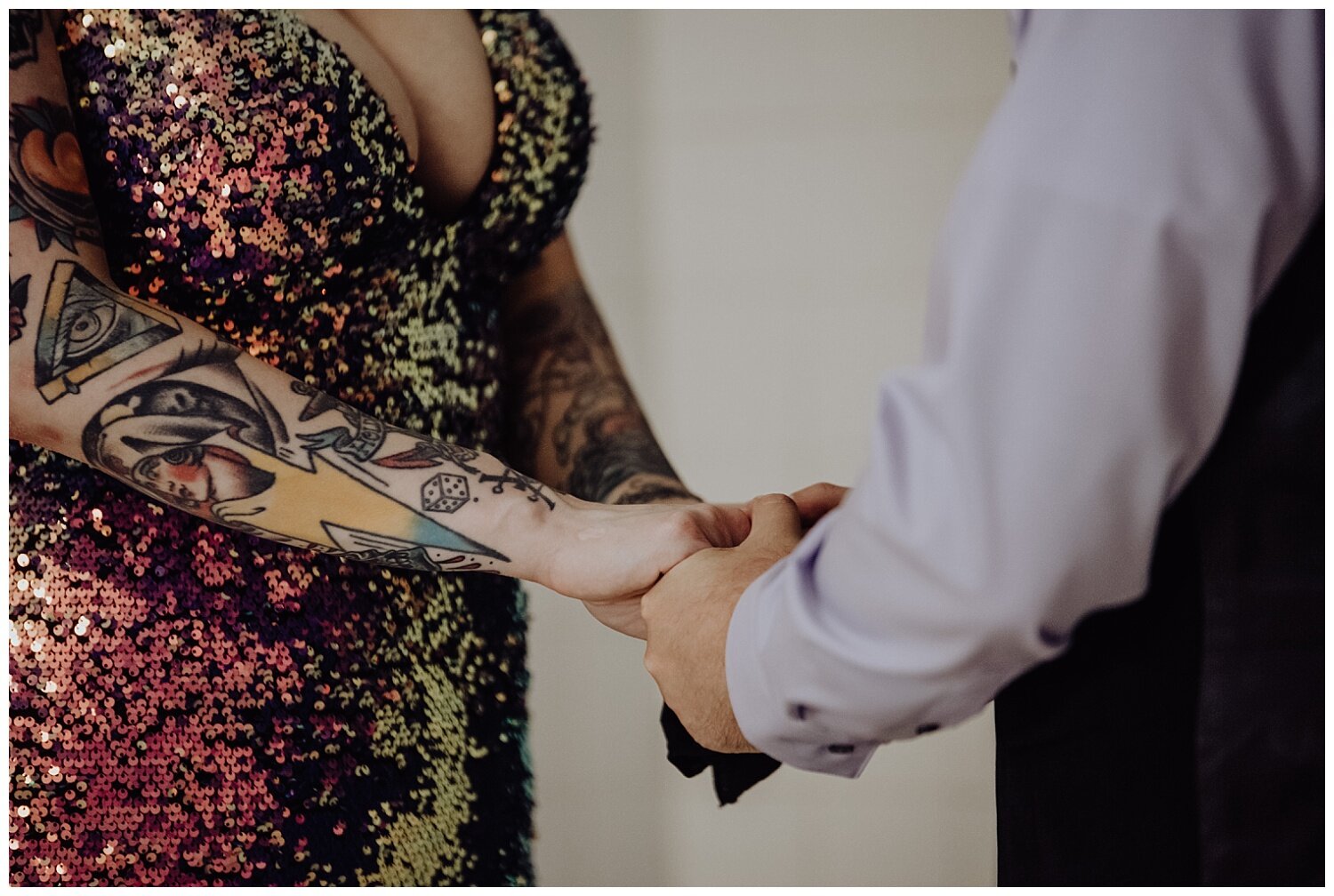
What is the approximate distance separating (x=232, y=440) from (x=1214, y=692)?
61cm

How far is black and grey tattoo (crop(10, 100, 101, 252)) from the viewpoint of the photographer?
2.02 feet

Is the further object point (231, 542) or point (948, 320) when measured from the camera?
point (231, 542)

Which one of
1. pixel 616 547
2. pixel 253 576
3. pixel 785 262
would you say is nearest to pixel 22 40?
pixel 253 576

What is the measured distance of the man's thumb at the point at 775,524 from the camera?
2.57 ft

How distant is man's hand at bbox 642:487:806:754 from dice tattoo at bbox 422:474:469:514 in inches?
6.2

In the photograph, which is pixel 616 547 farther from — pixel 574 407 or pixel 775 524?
pixel 574 407

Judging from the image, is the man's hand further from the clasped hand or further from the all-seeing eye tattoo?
the all-seeing eye tattoo

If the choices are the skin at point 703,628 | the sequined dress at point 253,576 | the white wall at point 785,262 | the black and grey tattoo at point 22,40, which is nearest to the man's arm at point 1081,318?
the skin at point 703,628

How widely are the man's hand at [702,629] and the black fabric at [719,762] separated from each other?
0.30 feet

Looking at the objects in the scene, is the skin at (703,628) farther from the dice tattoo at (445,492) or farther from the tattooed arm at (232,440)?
the dice tattoo at (445,492)

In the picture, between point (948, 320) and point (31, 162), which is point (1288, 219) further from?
point (31, 162)

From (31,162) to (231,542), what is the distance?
283 millimetres

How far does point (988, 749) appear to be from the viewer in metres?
1.94

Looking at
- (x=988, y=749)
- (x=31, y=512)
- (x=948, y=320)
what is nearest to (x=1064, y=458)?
(x=948, y=320)
